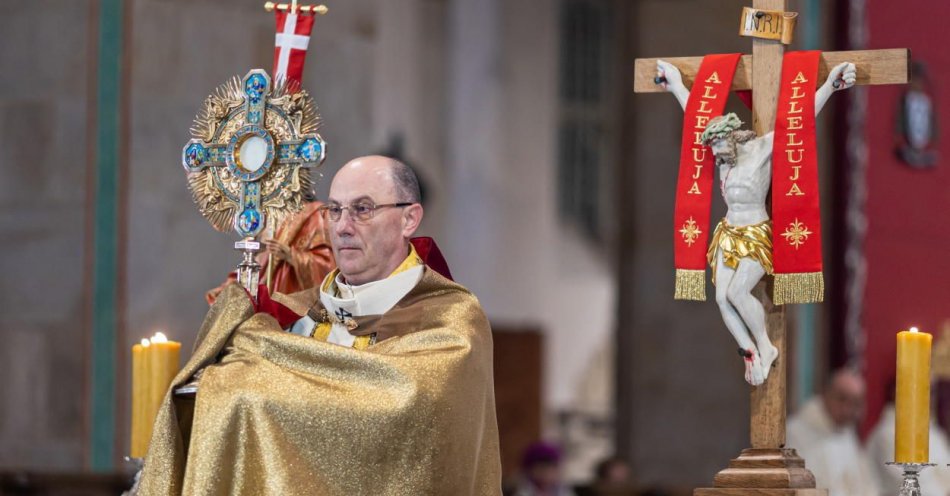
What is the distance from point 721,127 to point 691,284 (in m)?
0.39

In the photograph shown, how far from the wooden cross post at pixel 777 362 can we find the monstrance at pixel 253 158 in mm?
981

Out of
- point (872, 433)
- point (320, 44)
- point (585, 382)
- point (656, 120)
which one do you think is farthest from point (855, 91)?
point (585, 382)

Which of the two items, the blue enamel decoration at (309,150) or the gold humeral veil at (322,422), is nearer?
the gold humeral veil at (322,422)

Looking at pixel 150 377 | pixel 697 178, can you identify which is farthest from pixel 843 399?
pixel 150 377

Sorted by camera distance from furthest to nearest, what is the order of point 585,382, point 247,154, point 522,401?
point 585,382 < point 522,401 < point 247,154

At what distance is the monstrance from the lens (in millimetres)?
4469

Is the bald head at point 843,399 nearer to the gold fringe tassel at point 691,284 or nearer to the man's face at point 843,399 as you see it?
the man's face at point 843,399

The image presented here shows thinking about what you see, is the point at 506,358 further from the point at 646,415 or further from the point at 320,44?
the point at 320,44

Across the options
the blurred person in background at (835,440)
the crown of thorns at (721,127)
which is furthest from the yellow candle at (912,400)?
the blurred person in background at (835,440)

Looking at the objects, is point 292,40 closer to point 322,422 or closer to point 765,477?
point 322,422

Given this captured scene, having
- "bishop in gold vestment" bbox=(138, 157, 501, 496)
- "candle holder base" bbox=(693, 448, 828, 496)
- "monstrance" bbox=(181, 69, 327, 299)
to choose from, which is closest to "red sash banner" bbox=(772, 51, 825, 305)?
"candle holder base" bbox=(693, 448, 828, 496)

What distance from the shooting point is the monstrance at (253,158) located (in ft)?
14.7

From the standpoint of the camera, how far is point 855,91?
33.7ft

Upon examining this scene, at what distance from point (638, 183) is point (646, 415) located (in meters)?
1.39
